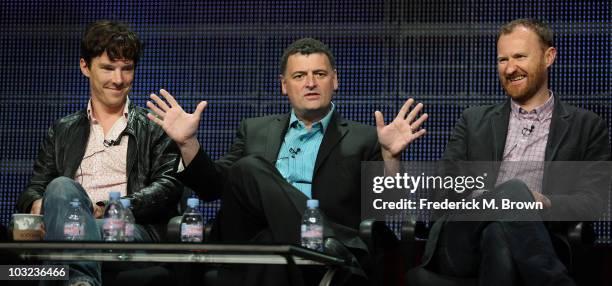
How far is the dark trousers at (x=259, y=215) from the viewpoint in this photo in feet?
11.6

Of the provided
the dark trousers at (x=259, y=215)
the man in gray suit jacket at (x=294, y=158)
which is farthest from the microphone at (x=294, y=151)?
the dark trousers at (x=259, y=215)

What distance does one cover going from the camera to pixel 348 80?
570cm

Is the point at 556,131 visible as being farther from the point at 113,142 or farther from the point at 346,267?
the point at 113,142

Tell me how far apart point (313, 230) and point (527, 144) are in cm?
140

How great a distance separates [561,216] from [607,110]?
184 cm

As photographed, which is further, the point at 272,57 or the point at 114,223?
the point at 272,57

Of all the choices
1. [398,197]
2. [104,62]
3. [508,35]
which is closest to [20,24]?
[104,62]

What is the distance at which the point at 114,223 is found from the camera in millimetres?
3646

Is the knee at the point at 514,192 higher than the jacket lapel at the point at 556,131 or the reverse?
the reverse

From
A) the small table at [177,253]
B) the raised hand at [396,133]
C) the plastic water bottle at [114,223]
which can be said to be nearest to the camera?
the small table at [177,253]

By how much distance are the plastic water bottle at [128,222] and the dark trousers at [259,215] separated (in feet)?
1.09

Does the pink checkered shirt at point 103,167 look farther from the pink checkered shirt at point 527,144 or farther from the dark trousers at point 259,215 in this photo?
the pink checkered shirt at point 527,144

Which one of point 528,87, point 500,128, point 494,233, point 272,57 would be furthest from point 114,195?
point 272,57

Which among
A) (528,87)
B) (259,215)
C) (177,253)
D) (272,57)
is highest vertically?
(272,57)
